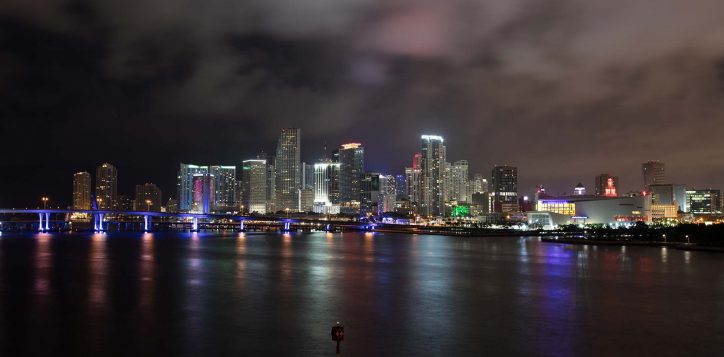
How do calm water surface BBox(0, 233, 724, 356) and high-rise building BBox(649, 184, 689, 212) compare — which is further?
high-rise building BBox(649, 184, 689, 212)

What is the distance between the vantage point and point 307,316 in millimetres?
19328

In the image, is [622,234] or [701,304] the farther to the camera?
[622,234]

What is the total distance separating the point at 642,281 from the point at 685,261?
635 inches

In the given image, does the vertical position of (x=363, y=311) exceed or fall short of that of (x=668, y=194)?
it falls short

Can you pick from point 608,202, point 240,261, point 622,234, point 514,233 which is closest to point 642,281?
point 240,261

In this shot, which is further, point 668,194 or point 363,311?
point 668,194

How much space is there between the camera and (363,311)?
67.0 feet

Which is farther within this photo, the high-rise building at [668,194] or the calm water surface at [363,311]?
the high-rise building at [668,194]

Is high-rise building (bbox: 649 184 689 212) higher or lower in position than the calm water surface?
higher

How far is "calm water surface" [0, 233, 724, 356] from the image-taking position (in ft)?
49.3

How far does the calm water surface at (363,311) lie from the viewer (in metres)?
15.0

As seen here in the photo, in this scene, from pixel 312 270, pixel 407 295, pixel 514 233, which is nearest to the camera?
pixel 407 295

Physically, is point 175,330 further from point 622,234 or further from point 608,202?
point 608,202

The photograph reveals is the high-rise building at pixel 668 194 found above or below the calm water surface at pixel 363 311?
above
